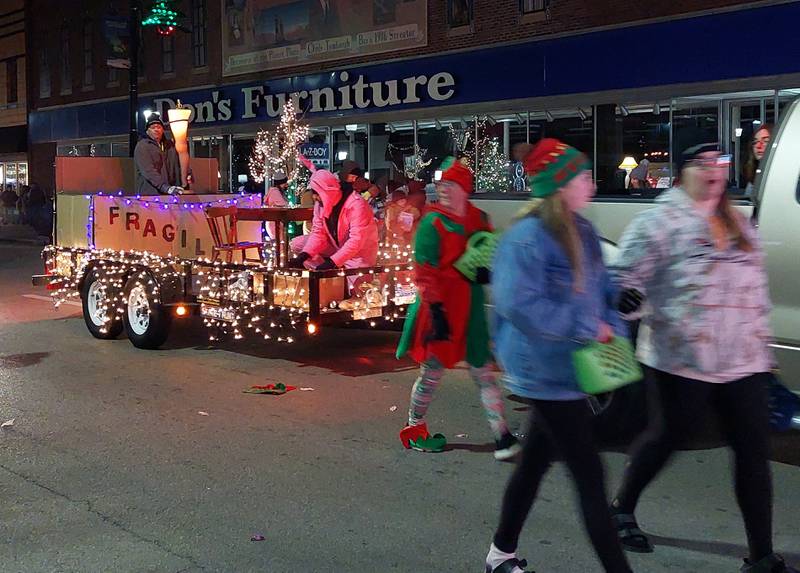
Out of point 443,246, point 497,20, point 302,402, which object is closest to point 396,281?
point 302,402

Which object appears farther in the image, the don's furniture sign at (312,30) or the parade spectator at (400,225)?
the don's furniture sign at (312,30)

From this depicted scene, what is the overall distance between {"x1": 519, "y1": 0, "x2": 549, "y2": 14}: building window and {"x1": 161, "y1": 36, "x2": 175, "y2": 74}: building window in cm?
1431

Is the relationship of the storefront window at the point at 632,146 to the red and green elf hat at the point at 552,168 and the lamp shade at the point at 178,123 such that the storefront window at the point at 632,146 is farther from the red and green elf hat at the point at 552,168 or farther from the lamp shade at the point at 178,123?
the red and green elf hat at the point at 552,168

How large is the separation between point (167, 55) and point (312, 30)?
7.45m

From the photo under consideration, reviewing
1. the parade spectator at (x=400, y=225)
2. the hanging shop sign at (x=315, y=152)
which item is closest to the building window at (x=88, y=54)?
the hanging shop sign at (x=315, y=152)

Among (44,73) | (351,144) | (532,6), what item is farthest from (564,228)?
(44,73)

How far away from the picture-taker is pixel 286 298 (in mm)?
8766

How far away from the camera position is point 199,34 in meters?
29.8

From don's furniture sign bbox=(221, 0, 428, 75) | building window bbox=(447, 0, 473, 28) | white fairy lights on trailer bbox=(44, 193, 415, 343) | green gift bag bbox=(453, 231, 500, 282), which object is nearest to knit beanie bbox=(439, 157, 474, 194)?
green gift bag bbox=(453, 231, 500, 282)

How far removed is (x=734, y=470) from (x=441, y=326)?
219 centimetres

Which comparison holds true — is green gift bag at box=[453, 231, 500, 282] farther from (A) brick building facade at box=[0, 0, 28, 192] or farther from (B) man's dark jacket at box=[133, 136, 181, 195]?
(A) brick building facade at box=[0, 0, 28, 192]

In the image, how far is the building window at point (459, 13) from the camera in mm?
21281

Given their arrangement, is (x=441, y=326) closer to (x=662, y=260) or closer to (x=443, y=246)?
(x=443, y=246)

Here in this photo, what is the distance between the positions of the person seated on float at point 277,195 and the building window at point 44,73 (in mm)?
25559
